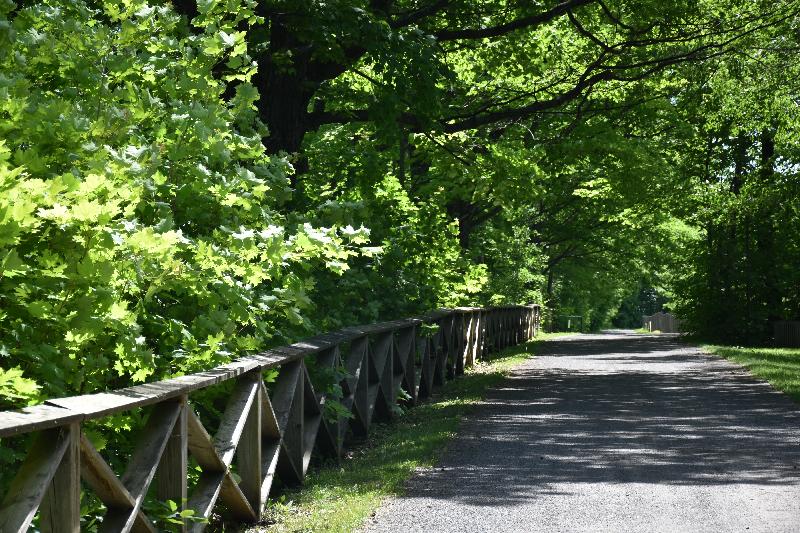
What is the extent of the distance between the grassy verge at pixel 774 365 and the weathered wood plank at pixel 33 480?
1235cm

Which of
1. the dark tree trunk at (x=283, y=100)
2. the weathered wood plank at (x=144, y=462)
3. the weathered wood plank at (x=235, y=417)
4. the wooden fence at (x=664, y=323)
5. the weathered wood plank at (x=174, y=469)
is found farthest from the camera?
the wooden fence at (x=664, y=323)

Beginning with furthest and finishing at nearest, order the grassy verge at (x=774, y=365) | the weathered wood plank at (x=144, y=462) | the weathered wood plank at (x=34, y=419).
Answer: the grassy verge at (x=774, y=365), the weathered wood plank at (x=144, y=462), the weathered wood plank at (x=34, y=419)

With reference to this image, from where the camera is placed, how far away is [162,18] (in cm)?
745

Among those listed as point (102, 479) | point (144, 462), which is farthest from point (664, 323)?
point (102, 479)

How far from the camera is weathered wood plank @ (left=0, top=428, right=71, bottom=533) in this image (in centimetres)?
369

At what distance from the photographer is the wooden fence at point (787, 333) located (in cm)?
3316

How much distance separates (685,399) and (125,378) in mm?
10929

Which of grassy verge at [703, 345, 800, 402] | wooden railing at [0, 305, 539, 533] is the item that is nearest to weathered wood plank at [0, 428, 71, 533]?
wooden railing at [0, 305, 539, 533]

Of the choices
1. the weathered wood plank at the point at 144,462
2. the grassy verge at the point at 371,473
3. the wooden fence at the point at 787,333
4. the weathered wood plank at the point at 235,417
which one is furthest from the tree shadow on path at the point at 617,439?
the wooden fence at the point at 787,333

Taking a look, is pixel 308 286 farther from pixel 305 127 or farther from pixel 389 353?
pixel 305 127

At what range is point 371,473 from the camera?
9.21 m

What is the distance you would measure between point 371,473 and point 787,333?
1063 inches

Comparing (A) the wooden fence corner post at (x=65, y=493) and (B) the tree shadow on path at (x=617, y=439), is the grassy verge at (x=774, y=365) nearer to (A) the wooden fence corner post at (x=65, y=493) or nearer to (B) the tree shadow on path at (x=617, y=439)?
(B) the tree shadow on path at (x=617, y=439)

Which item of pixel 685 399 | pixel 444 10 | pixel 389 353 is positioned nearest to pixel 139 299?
pixel 389 353
